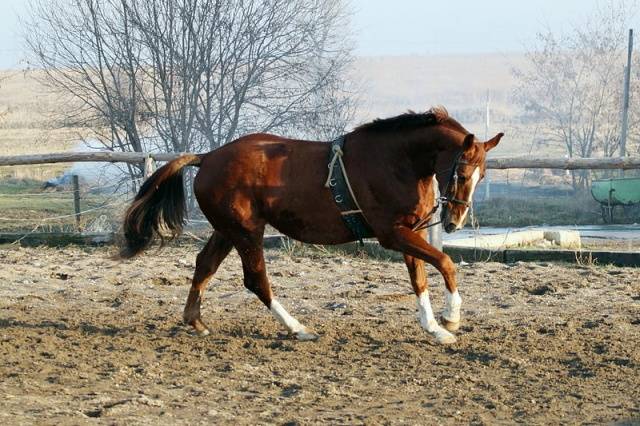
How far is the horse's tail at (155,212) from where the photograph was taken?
7793mm

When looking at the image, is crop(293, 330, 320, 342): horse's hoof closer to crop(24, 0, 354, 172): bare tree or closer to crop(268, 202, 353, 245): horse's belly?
crop(268, 202, 353, 245): horse's belly

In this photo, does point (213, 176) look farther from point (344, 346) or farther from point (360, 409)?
point (360, 409)

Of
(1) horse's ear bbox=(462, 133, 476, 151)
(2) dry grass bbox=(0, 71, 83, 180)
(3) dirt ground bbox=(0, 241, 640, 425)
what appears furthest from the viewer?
(2) dry grass bbox=(0, 71, 83, 180)

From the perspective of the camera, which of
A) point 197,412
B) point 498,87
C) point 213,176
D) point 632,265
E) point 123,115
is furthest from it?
point 498,87

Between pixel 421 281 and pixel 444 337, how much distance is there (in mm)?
442

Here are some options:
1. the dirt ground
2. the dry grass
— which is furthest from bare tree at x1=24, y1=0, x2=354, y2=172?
the dirt ground

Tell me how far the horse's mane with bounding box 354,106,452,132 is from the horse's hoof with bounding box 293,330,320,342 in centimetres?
150

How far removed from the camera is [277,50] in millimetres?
20250

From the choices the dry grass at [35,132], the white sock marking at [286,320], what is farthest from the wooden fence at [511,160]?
the dry grass at [35,132]

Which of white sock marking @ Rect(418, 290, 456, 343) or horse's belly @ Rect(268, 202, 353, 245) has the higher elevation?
horse's belly @ Rect(268, 202, 353, 245)

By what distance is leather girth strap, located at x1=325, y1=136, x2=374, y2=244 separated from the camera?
6926mm

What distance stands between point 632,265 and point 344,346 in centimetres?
473

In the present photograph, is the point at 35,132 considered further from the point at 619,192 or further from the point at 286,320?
the point at 286,320

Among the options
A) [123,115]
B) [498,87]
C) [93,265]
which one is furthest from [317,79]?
[498,87]
